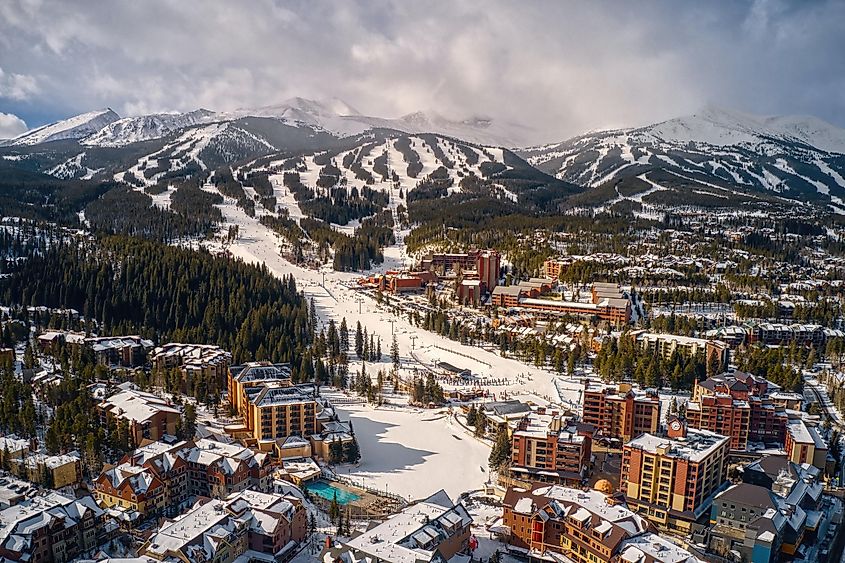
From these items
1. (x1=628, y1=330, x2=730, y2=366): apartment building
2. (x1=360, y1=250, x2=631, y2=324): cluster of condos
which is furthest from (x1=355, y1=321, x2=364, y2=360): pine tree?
(x1=628, y1=330, x2=730, y2=366): apartment building

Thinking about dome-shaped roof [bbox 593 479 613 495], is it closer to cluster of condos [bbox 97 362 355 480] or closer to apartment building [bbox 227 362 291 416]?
cluster of condos [bbox 97 362 355 480]

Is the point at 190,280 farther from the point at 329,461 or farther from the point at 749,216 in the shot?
the point at 749,216

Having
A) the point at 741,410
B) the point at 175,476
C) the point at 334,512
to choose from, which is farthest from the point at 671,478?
the point at 175,476

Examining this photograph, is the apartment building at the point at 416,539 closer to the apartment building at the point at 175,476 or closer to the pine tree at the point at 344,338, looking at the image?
the apartment building at the point at 175,476

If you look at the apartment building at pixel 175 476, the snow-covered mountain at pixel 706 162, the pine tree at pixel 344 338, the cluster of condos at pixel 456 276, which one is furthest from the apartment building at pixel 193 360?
the snow-covered mountain at pixel 706 162

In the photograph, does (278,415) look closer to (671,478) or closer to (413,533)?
(413,533)

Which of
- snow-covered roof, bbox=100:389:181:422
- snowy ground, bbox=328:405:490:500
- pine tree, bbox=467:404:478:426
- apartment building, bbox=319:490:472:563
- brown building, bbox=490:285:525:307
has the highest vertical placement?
brown building, bbox=490:285:525:307

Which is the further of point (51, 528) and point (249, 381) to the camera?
point (249, 381)
